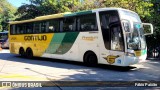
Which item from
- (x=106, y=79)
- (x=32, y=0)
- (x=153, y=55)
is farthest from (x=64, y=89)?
(x=32, y=0)

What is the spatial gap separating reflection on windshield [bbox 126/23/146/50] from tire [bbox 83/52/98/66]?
7.48ft

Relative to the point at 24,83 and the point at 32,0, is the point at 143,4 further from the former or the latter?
the point at 32,0

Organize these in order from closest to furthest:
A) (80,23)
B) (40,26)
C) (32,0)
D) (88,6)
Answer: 1. (80,23)
2. (40,26)
3. (88,6)
4. (32,0)

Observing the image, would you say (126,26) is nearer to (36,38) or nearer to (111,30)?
(111,30)

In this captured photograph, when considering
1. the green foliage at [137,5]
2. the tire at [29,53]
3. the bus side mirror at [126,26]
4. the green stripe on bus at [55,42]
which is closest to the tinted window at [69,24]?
the green stripe on bus at [55,42]

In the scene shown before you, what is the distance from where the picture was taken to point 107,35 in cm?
1349

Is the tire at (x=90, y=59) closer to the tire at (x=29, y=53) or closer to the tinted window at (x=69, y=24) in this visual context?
the tinted window at (x=69, y=24)

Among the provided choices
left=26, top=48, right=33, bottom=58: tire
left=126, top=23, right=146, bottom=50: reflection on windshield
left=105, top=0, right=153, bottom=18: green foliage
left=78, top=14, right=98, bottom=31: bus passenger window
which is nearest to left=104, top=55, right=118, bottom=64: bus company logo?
left=126, top=23, right=146, bottom=50: reflection on windshield

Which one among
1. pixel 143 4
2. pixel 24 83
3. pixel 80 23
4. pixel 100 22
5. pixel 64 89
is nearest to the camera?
pixel 64 89

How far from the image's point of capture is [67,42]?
52.5 feet

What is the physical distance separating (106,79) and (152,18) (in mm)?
10517

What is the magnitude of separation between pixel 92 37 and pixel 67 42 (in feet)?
7.01

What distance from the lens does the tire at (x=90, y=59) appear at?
1452cm

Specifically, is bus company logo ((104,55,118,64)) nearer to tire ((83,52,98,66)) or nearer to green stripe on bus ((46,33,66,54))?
tire ((83,52,98,66))
